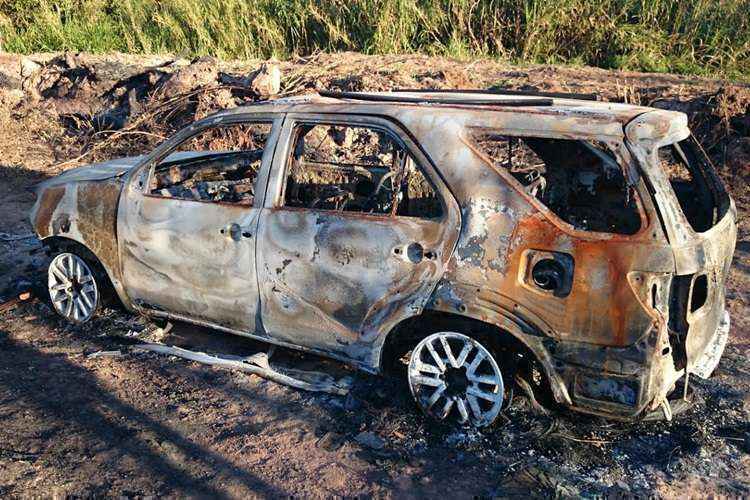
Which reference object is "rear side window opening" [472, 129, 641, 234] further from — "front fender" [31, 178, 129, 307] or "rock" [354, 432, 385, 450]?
"front fender" [31, 178, 129, 307]

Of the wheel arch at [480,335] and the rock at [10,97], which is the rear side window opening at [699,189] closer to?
the wheel arch at [480,335]

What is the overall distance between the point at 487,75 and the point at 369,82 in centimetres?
175

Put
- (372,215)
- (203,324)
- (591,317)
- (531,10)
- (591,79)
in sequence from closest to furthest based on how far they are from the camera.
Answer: (591,317)
(372,215)
(203,324)
(591,79)
(531,10)

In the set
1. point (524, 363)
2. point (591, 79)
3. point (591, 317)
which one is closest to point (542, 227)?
point (591, 317)

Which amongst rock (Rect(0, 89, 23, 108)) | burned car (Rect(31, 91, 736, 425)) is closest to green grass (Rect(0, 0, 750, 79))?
rock (Rect(0, 89, 23, 108))

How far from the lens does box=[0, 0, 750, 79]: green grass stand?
1026cm

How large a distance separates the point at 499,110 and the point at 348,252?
1117 millimetres

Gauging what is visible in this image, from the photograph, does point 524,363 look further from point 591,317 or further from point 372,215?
point 372,215

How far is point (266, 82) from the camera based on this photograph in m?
9.91

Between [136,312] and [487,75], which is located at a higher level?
[487,75]

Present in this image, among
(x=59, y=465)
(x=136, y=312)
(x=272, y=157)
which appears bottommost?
(x=59, y=465)

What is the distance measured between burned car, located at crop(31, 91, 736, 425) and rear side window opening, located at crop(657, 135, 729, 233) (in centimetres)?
1

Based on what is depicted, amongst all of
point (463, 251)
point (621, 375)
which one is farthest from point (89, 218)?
point (621, 375)

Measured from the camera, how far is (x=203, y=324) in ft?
14.5
